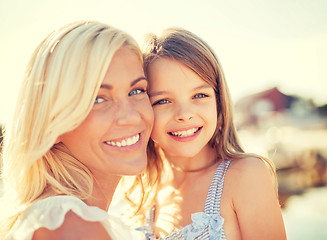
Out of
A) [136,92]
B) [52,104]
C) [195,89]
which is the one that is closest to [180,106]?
[195,89]

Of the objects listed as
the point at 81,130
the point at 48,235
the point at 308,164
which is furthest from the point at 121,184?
the point at 308,164

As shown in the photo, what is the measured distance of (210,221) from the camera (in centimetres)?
231

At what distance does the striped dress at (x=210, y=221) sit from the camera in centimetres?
227

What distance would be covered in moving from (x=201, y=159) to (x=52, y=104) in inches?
60.3

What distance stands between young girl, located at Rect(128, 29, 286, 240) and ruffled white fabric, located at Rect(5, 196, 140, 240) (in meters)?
0.81

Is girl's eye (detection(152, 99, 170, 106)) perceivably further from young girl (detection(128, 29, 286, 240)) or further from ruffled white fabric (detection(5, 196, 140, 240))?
ruffled white fabric (detection(5, 196, 140, 240))

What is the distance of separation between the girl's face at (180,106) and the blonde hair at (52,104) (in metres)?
0.56

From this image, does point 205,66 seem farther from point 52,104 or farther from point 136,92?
point 52,104

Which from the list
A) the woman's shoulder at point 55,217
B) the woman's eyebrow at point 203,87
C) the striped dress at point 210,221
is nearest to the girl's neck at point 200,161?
the striped dress at point 210,221

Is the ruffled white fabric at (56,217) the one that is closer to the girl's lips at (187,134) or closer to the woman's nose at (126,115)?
the woman's nose at (126,115)

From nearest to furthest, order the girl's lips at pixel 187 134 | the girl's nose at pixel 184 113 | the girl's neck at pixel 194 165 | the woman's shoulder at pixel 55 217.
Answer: the woman's shoulder at pixel 55 217 → the girl's nose at pixel 184 113 → the girl's lips at pixel 187 134 → the girl's neck at pixel 194 165

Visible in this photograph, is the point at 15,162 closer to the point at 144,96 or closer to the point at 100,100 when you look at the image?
the point at 100,100

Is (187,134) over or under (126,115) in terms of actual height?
under

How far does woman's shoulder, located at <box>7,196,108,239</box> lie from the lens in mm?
1612
